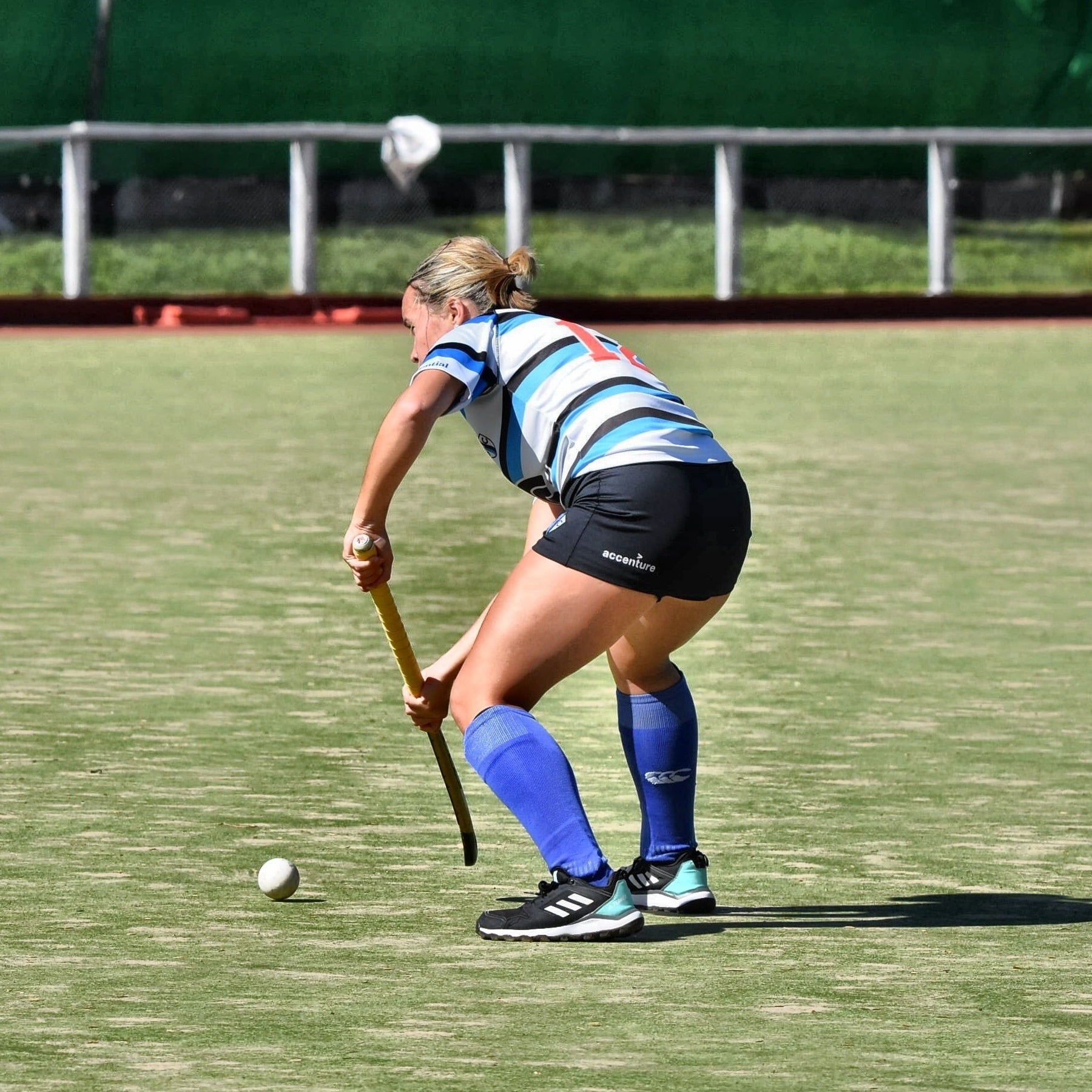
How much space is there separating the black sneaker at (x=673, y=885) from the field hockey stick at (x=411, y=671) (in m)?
0.48

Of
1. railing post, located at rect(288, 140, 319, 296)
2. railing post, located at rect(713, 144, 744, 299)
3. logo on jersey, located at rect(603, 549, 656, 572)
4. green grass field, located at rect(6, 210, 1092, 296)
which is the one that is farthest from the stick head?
railing post, located at rect(713, 144, 744, 299)

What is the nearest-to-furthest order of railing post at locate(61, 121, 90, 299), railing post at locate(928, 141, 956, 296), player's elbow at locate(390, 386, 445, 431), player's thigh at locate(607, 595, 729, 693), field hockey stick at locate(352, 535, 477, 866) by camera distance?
player's elbow at locate(390, 386, 445, 431) < field hockey stick at locate(352, 535, 477, 866) < player's thigh at locate(607, 595, 729, 693) < railing post at locate(61, 121, 90, 299) < railing post at locate(928, 141, 956, 296)

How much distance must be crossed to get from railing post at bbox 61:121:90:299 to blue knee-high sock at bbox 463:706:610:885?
2106cm

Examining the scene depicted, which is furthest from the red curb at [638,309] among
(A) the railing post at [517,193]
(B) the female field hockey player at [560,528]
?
(B) the female field hockey player at [560,528]

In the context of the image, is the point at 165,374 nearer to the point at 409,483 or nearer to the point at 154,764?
the point at 409,483

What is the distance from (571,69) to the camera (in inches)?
1128

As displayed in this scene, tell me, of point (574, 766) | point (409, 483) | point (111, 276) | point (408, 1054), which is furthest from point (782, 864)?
point (111, 276)

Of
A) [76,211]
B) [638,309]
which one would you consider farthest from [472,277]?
[638,309]

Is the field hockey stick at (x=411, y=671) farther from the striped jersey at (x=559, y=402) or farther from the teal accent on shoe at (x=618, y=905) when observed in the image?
the teal accent on shoe at (x=618, y=905)

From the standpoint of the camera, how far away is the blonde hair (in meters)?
5.94

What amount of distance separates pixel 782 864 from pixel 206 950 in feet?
5.25

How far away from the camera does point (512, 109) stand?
2852 centimetres

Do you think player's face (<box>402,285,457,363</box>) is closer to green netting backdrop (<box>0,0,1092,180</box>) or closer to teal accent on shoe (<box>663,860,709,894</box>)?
teal accent on shoe (<box>663,860,709,894</box>)

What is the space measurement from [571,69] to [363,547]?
2349 cm
